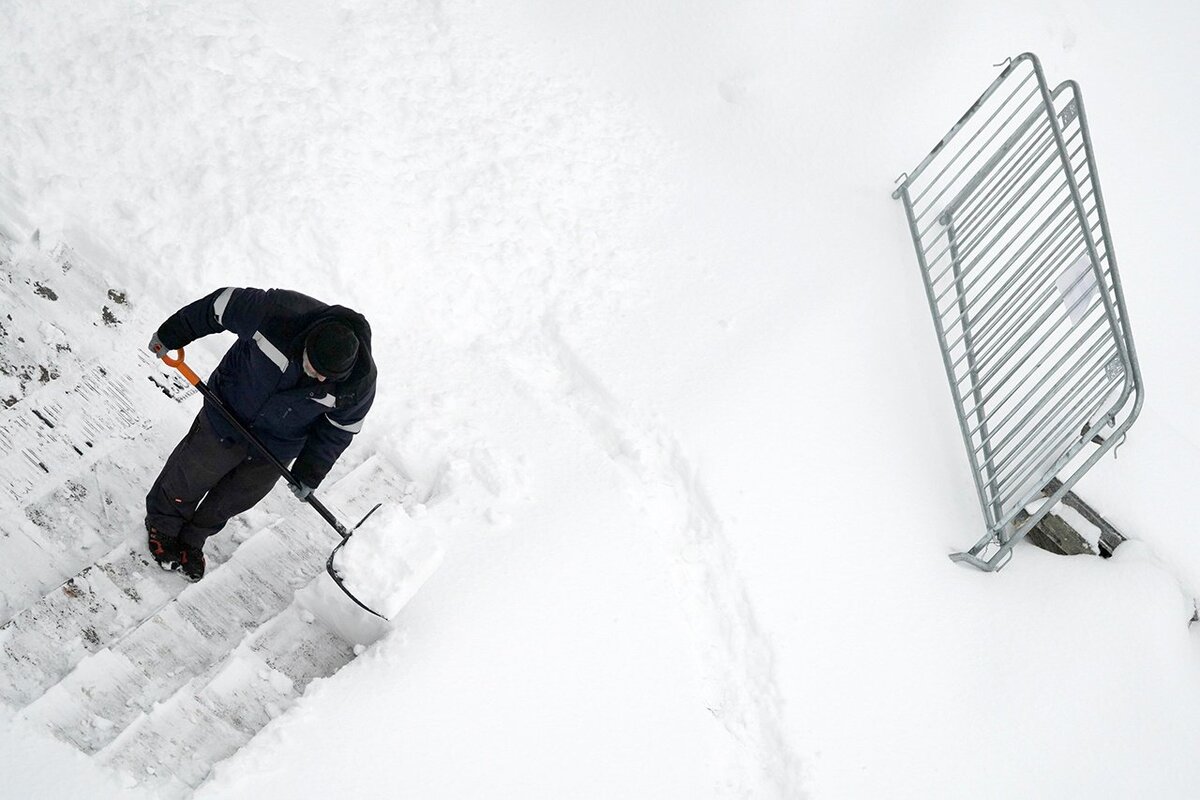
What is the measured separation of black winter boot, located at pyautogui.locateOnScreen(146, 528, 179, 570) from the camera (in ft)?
10.8

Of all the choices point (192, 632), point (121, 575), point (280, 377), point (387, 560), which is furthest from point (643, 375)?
point (121, 575)

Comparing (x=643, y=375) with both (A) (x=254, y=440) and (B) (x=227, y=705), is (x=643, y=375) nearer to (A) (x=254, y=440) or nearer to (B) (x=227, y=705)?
(A) (x=254, y=440)

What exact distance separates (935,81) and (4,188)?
5110 millimetres

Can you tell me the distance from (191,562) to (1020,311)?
14.1 feet

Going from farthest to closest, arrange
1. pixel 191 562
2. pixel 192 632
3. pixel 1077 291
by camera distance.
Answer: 1. pixel 1077 291
2. pixel 191 562
3. pixel 192 632

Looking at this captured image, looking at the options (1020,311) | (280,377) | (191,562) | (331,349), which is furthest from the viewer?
(1020,311)

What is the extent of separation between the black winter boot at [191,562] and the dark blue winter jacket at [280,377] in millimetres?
534

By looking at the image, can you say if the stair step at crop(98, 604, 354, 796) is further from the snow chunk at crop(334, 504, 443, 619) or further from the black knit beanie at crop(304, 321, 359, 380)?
the black knit beanie at crop(304, 321, 359, 380)

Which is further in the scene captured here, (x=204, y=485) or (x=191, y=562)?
(x=191, y=562)

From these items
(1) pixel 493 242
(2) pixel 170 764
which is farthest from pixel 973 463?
(2) pixel 170 764

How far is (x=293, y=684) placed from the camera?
3.14m

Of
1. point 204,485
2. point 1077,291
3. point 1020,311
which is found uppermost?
point 1077,291

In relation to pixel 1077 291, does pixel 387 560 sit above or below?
below

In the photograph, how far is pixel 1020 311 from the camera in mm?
4734
